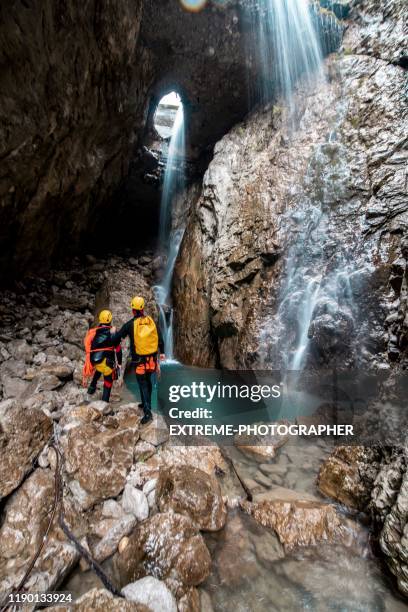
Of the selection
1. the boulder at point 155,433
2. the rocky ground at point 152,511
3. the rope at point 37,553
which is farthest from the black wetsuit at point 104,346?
the rope at point 37,553

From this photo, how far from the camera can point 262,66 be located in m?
9.92

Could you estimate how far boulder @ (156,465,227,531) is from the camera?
11.1 feet

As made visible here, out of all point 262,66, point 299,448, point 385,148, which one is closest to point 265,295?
point 299,448

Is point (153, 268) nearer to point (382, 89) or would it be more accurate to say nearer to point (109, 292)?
point (109, 292)

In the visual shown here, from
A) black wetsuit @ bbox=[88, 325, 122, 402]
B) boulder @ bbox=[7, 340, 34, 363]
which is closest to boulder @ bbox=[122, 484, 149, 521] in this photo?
black wetsuit @ bbox=[88, 325, 122, 402]

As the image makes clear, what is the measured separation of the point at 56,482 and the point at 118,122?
29.9ft

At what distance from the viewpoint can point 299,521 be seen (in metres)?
3.38

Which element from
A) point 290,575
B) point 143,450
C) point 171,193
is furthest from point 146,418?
point 171,193

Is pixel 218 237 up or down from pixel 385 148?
down

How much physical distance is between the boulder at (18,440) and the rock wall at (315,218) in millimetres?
4066

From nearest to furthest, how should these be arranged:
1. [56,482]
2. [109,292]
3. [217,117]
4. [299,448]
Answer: [56,482], [299,448], [109,292], [217,117]

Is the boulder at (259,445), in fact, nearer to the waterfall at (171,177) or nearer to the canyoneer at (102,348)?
the canyoneer at (102,348)

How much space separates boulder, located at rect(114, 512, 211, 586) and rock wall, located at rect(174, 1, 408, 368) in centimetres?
380

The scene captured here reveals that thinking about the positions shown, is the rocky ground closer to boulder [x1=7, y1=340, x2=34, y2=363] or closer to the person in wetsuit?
the person in wetsuit
